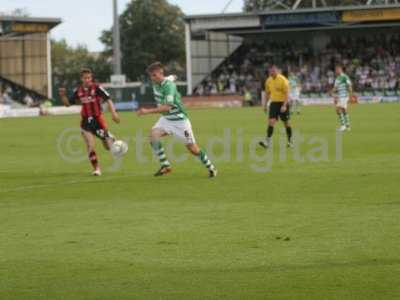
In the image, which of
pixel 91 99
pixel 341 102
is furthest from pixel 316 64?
pixel 91 99

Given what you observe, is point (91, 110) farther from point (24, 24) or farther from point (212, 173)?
point (24, 24)

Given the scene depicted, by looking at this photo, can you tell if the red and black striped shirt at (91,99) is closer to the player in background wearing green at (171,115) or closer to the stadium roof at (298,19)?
the player in background wearing green at (171,115)

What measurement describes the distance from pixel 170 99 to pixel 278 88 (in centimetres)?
851

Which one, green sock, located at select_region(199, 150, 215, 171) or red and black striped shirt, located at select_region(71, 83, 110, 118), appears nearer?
green sock, located at select_region(199, 150, 215, 171)

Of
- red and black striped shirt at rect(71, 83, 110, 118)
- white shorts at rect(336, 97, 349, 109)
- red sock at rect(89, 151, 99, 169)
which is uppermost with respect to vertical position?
red and black striped shirt at rect(71, 83, 110, 118)

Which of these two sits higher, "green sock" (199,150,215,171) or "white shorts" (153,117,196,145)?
"white shorts" (153,117,196,145)

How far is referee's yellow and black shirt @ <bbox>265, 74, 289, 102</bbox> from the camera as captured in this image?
26219 mm

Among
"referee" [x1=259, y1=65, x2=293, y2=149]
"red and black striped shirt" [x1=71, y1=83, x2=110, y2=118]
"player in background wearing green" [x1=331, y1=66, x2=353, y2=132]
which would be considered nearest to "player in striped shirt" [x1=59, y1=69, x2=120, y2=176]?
"red and black striped shirt" [x1=71, y1=83, x2=110, y2=118]

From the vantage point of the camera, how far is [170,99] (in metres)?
18.2

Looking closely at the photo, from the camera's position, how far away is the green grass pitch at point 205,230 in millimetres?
8461

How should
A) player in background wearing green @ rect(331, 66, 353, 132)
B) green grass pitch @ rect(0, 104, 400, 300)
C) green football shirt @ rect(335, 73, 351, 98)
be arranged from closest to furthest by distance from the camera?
green grass pitch @ rect(0, 104, 400, 300)
player in background wearing green @ rect(331, 66, 353, 132)
green football shirt @ rect(335, 73, 351, 98)

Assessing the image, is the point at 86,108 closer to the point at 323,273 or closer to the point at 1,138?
the point at 323,273

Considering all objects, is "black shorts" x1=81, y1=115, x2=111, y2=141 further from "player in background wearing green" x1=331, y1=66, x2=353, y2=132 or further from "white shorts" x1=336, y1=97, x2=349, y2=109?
"white shorts" x1=336, y1=97, x2=349, y2=109

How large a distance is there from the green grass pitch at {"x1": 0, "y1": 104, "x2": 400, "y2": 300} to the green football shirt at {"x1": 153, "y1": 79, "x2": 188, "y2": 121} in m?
1.10
